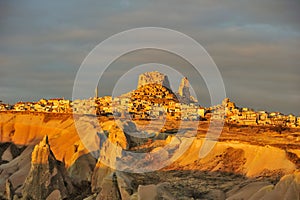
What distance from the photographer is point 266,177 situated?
42656 mm

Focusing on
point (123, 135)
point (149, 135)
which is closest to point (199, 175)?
point (123, 135)

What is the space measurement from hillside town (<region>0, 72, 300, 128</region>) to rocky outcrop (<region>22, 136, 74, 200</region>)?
2099 inches

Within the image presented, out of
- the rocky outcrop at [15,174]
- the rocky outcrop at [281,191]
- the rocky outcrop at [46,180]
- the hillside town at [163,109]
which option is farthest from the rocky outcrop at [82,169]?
the hillside town at [163,109]

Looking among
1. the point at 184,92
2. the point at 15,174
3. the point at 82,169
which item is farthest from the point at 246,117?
the point at 82,169

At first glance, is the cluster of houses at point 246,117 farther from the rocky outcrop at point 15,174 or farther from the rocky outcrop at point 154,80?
the rocky outcrop at point 15,174

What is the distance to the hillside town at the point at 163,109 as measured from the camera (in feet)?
363

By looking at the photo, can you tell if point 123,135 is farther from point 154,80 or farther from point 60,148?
point 154,80

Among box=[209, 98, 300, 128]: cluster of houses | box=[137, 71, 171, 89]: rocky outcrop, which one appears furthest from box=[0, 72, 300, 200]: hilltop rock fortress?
box=[137, 71, 171, 89]: rocky outcrop

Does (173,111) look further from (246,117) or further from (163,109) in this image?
(246,117)

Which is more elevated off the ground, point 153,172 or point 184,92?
point 184,92

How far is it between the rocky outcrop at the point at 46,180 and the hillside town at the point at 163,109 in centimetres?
5330

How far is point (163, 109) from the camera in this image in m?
124

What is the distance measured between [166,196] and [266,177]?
34.9ft

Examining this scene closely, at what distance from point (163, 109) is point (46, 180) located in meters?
79.1
